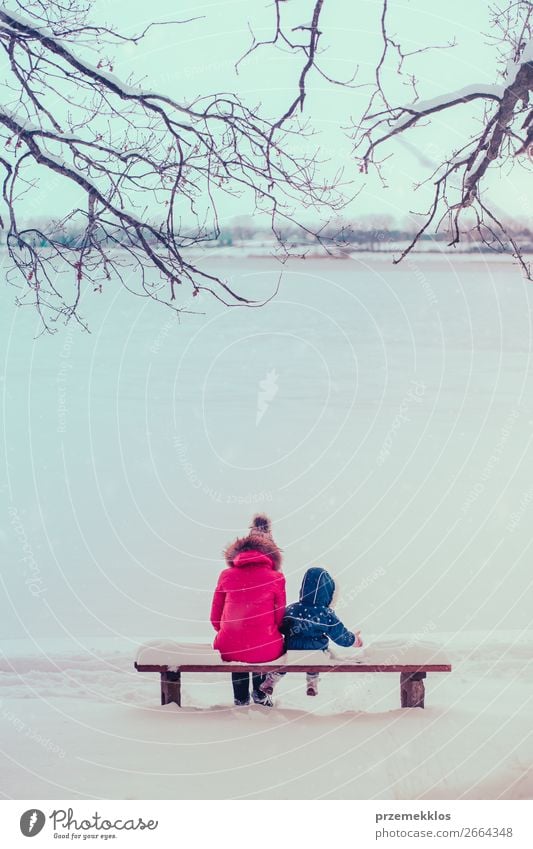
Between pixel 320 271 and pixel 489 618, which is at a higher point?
pixel 320 271

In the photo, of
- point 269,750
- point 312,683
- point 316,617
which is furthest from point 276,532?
point 269,750

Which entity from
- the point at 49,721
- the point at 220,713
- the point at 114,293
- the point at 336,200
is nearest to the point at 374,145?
the point at 336,200

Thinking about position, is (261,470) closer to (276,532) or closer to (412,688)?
(276,532)

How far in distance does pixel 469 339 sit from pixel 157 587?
27.7ft

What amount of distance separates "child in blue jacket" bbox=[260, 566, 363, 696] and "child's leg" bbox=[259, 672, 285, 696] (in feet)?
0.41

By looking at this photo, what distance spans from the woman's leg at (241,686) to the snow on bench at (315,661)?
0.44ft

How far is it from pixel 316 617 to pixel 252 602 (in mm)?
245

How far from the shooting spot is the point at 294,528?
6211 mm

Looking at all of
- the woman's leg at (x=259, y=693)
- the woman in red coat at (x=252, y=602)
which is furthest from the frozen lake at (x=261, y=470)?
the woman in red coat at (x=252, y=602)

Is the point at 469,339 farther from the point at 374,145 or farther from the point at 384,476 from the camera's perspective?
the point at 374,145

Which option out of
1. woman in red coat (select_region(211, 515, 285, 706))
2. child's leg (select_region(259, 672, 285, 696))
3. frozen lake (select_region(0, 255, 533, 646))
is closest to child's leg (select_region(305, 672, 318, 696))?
child's leg (select_region(259, 672, 285, 696))

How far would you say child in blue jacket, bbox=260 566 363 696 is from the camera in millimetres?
3674

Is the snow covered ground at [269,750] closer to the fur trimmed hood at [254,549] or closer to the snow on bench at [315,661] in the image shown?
the snow on bench at [315,661]

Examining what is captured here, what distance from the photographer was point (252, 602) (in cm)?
365
